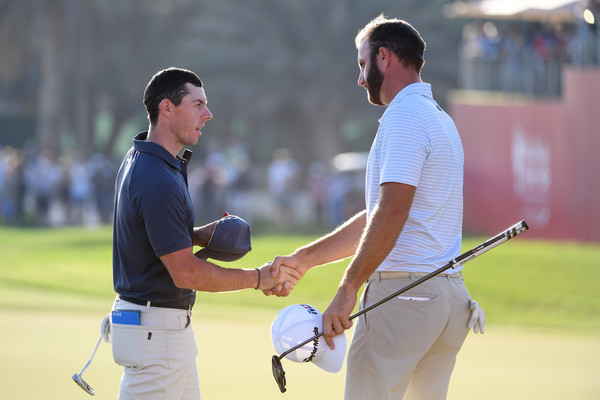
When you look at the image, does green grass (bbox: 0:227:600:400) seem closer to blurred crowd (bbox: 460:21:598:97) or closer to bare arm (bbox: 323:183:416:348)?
bare arm (bbox: 323:183:416:348)

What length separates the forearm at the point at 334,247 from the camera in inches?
222

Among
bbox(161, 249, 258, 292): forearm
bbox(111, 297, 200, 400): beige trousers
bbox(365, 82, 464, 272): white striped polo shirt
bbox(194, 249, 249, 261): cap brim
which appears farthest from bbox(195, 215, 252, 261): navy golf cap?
bbox(365, 82, 464, 272): white striped polo shirt

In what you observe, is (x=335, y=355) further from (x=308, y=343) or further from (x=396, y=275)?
(x=396, y=275)

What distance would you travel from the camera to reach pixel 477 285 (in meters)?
15.2

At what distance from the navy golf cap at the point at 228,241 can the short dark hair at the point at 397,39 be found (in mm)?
1201

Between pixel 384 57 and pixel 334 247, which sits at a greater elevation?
pixel 384 57

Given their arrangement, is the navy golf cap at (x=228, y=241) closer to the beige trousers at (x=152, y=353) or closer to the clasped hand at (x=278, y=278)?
the clasped hand at (x=278, y=278)

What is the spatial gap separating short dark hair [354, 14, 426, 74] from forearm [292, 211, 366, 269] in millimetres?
1082

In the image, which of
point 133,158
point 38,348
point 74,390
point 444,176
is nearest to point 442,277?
point 444,176

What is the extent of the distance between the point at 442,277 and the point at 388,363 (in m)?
0.46

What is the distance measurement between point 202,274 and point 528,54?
21.4m

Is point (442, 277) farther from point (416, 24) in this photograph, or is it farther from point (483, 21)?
point (416, 24)

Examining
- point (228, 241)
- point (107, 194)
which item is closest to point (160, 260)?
point (228, 241)

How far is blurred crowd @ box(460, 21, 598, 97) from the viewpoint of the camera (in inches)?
950
